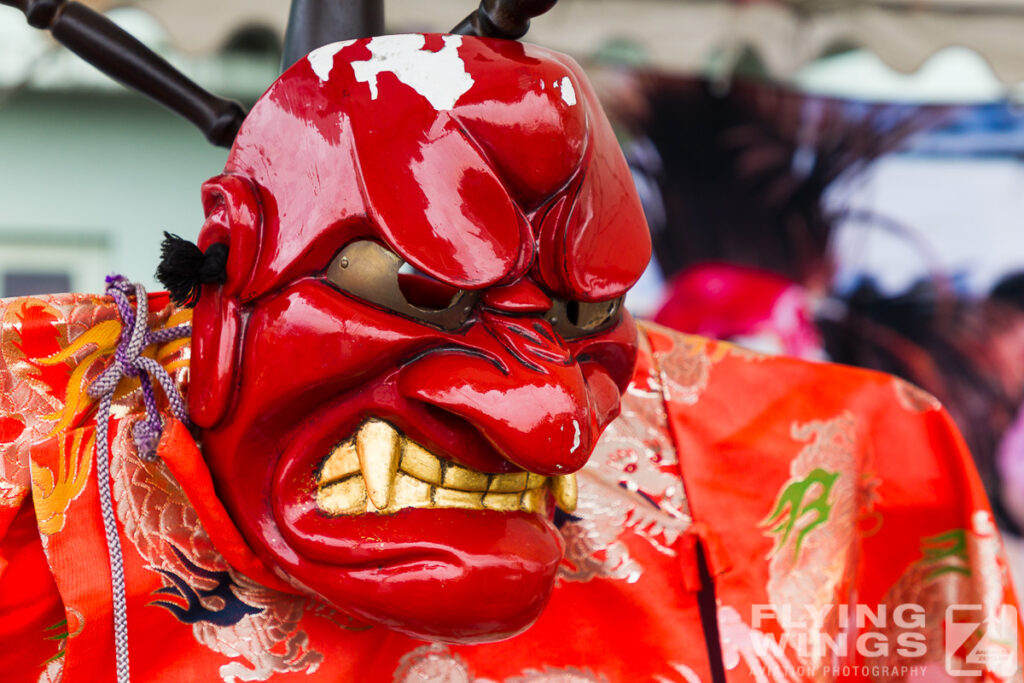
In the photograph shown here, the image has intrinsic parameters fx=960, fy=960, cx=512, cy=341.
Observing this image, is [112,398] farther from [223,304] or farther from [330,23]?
[330,23]

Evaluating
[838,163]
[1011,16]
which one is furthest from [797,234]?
[1011,16]

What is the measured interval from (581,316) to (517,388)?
0.11 m

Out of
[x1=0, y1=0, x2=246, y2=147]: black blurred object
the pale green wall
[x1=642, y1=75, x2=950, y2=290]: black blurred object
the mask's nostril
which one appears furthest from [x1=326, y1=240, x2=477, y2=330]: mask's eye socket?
the pale green wall

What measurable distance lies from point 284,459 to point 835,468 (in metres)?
0.60

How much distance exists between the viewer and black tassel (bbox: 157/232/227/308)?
650mm

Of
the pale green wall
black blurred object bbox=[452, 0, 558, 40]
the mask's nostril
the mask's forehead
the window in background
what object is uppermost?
black blurred object bbox=[452, 0, 558, 40]

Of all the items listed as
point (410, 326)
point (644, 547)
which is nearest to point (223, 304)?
point (410, 326)

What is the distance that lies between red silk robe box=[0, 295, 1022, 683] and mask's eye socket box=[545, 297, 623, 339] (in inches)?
7.9

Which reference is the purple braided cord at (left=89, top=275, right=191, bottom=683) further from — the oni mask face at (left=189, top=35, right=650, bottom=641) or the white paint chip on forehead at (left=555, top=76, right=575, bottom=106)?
the white paint chip on forehead at (left=555, top=76, right=575, bottom=106)

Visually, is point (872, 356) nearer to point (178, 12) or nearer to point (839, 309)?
point (839, 309)

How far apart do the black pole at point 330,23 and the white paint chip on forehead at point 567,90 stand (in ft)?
0.70

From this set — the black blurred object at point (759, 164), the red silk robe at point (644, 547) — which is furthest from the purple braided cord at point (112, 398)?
the black blurred object at point (759, 164)

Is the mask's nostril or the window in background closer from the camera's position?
the mask's nostril

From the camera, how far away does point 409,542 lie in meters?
0.61
